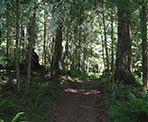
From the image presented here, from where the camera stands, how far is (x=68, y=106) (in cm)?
733

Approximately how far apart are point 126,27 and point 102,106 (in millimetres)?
5578

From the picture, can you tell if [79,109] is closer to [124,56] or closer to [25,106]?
[25,106]

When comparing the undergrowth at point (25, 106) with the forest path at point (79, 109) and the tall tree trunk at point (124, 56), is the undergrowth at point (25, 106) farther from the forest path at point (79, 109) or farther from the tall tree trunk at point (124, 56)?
the tall tree trunk at point (124, 56)

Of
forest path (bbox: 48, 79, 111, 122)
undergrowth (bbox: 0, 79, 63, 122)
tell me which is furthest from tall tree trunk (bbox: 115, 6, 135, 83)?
undergrowth (bbox: 0, 79, 63, 122)

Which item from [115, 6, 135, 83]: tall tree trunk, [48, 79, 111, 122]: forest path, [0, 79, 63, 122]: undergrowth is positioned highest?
[115, 6, 135, 83]: tall tree trunk

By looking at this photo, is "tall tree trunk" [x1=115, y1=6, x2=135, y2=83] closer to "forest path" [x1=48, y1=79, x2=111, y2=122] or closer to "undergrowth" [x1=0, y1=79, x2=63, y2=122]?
"forest path" [x1=48, y1=79, x2=111, y2=122]

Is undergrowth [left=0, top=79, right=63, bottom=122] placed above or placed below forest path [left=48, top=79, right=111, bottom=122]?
above

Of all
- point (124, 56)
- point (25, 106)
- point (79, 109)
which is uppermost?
point (124, 56)

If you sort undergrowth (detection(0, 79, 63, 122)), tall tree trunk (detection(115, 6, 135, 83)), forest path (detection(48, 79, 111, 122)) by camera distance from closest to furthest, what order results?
undergrowth (detection(0, 79, 63, 122)) → forest path (detection(48, 79, 111, 122)) → tall tree trunk (detection(115, 6, 135, 83))

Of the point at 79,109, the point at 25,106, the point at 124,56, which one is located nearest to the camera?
the point at 25,106

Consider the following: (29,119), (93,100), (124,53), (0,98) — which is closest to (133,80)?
(124,53)

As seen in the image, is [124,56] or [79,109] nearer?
[79,109]

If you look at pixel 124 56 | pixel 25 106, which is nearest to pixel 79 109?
pixel 25 106

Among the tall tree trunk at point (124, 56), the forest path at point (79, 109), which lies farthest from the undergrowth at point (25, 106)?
the tall tree trunk at point (124, 56)
